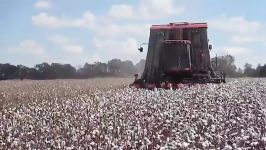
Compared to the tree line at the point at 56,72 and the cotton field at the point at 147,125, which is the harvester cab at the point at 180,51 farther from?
the tree line at the point at 56,72

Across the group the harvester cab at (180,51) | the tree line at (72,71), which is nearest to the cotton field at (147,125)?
the harvester cab at (180,51)

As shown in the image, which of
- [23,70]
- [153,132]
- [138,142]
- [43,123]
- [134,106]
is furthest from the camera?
[23,70]

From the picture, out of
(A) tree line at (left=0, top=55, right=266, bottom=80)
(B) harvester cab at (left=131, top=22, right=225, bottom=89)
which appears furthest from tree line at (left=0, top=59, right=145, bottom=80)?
(B) harvester cab at (left=131, top=22, right=225, bottom=89)

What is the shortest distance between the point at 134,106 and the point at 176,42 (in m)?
8.69

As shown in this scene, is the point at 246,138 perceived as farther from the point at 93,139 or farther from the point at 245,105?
the point at 245,105

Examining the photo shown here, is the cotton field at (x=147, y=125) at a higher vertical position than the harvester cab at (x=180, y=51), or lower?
lower

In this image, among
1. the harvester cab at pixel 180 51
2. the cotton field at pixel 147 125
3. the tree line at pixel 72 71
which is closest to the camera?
the cotton field at pixel 147 125

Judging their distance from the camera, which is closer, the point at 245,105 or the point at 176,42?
the point at 245,105

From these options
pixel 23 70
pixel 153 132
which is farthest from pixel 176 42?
pixel 23 70

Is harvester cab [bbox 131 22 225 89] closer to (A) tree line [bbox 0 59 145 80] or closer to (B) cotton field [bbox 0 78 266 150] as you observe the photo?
(B) cotton field [bbox 0 78 266 150]

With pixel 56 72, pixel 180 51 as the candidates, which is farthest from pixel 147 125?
pixel 56 72

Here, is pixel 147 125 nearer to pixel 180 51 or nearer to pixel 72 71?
pixel 180 51

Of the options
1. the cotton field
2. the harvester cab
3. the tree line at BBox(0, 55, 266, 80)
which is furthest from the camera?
the tree line at BBox(0, 55, 266, 80)

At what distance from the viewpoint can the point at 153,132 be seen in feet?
29.2
